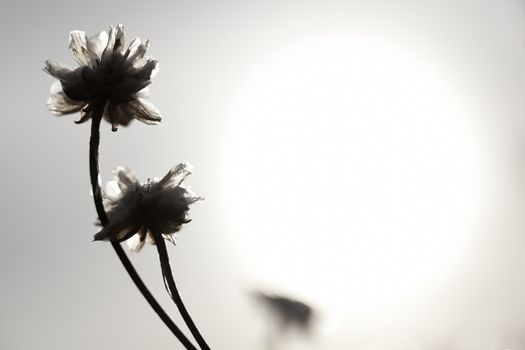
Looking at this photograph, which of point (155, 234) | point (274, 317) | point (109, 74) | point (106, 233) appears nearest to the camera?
point (274, 317)

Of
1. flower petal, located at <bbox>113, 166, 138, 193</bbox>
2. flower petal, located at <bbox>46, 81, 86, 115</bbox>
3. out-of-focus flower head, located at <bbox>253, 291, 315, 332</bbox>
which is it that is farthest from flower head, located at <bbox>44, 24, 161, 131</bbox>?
out-of-focus flower head, located at <bbox>253, 291, 315, 332</bbox>

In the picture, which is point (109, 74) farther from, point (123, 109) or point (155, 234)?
point (155, 234)

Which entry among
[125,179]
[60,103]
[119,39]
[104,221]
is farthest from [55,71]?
[104,221]

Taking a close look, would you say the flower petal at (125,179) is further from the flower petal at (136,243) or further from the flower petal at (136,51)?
the flower petal at (136,51)

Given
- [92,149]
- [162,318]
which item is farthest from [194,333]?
[92,149]

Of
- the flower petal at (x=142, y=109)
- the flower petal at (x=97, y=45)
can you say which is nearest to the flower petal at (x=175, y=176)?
the flower petal at (x=142, y=109)

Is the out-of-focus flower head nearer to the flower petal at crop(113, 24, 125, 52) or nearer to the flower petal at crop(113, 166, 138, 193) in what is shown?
the flower petal at crop(113, 166, 138, 193)

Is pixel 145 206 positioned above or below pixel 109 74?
below
